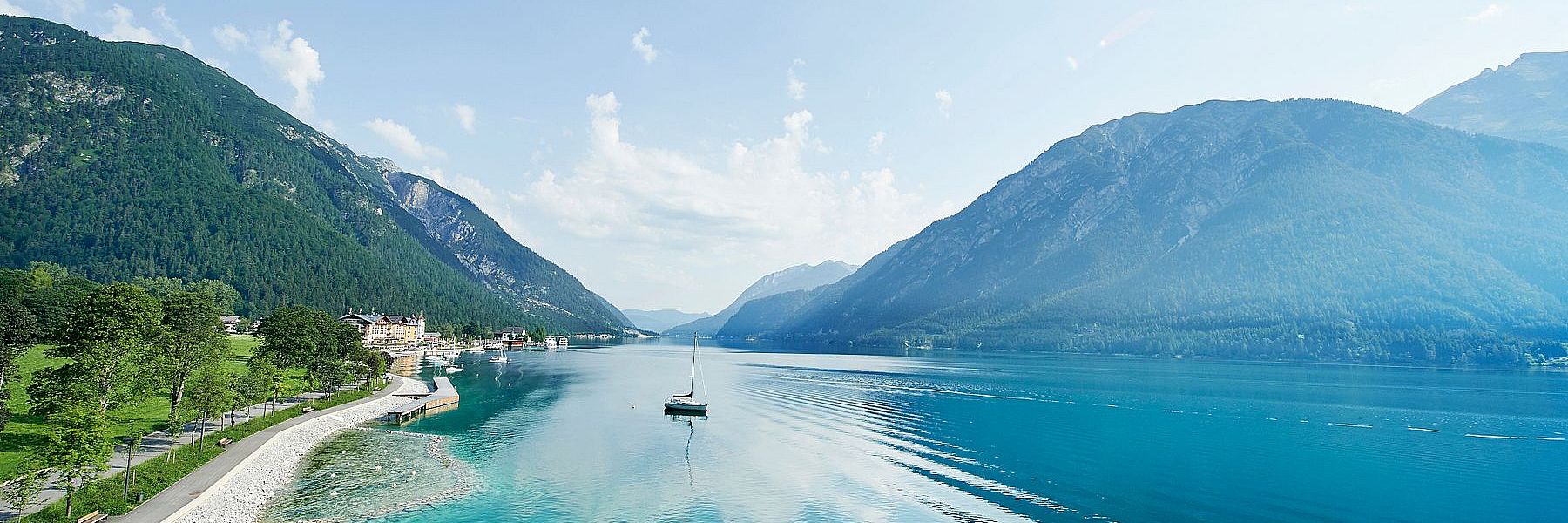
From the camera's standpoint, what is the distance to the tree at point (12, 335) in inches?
2062

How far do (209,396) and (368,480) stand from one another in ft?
40.4

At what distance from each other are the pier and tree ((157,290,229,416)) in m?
17.7

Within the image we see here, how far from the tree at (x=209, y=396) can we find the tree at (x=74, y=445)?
1677 cm

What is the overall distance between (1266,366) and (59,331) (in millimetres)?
220890

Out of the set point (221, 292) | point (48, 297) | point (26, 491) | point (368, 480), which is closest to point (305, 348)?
point (368, 480)

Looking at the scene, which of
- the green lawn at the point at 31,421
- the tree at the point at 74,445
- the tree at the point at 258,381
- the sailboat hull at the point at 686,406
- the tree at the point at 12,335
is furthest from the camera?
the sailboat hull at the point at 686,406

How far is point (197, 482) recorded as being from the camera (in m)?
37.7

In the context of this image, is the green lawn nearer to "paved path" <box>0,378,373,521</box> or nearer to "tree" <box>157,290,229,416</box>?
"paved path" <box>0,378,373,521</box>

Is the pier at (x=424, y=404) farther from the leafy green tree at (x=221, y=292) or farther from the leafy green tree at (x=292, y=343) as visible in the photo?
the leafy green tree at (x=221, y=292)

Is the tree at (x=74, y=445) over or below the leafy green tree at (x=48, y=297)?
below

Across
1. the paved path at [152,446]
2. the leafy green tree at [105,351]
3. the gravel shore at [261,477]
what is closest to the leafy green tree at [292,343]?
the paved path at [152,446]

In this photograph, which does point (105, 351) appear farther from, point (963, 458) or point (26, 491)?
point (963, 458)

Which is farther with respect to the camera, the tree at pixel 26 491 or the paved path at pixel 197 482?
the paved path at pixel 197 482

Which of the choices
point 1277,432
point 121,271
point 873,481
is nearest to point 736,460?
point 873,481
